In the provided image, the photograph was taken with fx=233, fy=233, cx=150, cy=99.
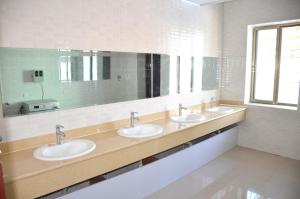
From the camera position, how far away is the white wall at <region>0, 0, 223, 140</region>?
196cm

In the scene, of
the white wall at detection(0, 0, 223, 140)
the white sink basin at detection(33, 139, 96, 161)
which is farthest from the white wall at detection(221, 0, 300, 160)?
the white sink basin at detection(33, 139, 96, 161)

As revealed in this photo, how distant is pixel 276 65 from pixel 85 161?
3.57 metres

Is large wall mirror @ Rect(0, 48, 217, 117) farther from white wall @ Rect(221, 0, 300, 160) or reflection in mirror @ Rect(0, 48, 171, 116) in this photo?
white wall @ Rect(221, 0, 300, 160)

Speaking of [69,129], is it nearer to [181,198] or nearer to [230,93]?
[181,198]

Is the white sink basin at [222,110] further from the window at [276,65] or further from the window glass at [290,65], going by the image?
the window glass at [290,65]

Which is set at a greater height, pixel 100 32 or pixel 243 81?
pixel 100 32

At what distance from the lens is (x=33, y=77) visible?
208cm

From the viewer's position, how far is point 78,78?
2.40 meters

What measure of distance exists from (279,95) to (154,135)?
270 cm

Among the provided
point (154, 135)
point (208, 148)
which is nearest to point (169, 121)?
point (154, 135)

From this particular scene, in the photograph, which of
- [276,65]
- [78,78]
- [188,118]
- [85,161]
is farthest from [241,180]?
[78,78]

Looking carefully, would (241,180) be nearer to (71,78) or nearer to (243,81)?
(243,81)

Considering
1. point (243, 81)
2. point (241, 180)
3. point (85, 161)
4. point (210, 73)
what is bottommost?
point (241, 180)

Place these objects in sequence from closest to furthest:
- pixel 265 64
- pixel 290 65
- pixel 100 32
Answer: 1. pixel 100 32
2. pixel 290 65
3. pixel 265 64
